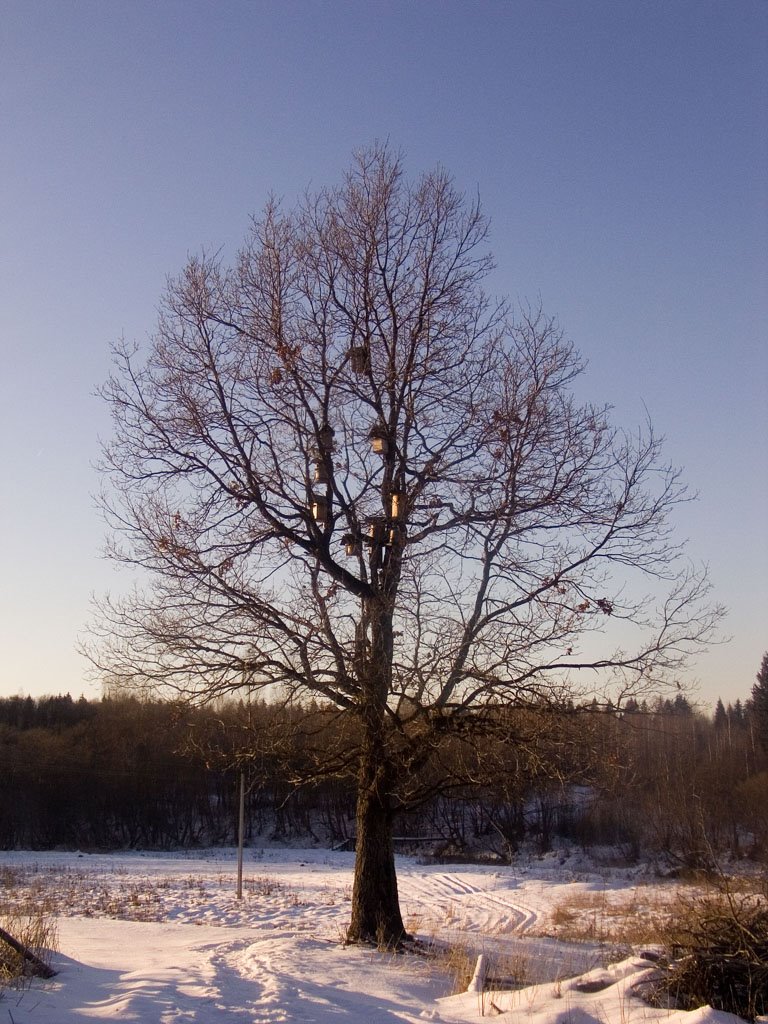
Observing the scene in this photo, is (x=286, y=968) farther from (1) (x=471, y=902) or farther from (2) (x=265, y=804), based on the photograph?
(2) (x=265, y=804)

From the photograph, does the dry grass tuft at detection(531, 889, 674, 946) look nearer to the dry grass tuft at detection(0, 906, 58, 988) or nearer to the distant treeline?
the distant treeline

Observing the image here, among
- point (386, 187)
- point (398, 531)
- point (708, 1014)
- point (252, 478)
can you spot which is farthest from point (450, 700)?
point (386, 187)

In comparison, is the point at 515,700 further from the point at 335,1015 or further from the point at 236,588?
the point at 335,1015

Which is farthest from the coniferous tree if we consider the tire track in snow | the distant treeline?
the tire track in snow

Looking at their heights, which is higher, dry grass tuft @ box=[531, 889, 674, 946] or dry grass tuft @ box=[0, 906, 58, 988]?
dry grass tuft @ box=[0, 906, 58, 988]

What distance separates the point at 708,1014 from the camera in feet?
19.0

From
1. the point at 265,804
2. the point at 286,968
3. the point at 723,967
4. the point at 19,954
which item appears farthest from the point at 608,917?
the point at 265,804

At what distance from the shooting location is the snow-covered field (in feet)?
21.0

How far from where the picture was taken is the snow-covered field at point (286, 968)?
21.0 ft

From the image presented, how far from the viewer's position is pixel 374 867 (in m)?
11.1

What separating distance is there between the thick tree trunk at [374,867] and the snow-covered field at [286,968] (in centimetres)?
53

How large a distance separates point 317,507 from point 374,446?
1040 millimetres

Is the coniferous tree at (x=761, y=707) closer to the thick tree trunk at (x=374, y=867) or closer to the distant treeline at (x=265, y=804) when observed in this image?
the distant treeline at (x=265, y=804)

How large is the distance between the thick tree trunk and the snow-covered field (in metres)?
0.53
